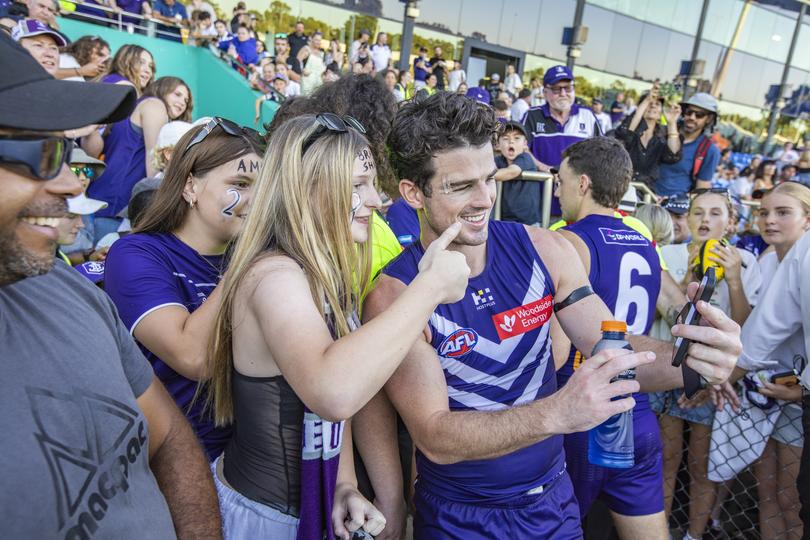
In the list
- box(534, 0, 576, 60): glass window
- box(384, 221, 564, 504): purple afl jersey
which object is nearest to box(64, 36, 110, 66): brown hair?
box(384, 221, 564, 504): purple afl jersey

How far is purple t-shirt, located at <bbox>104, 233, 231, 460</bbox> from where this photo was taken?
6.42 ft

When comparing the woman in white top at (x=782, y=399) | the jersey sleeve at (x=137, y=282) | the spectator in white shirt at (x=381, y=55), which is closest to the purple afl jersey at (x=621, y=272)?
the woman in white top at (x=782, y=399)

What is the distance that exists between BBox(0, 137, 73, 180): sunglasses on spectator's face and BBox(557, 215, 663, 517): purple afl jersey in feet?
8.45

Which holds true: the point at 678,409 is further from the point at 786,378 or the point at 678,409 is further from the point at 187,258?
the point at 187,258

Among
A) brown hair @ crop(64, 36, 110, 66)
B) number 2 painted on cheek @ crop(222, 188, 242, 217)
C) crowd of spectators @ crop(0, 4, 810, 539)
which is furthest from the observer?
brown hair @ crop(64, 36, 110, 66)

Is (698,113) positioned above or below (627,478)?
above

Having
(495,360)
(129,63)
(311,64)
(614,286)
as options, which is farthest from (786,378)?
(311,64)

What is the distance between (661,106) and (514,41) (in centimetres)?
1588

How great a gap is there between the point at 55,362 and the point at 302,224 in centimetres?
75

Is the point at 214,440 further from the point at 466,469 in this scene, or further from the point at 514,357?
the point at 514,357

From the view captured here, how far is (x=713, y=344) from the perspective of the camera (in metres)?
1.74

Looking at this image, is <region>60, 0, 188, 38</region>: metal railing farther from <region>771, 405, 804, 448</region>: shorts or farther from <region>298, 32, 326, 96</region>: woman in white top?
<region>771, 405, 804, 448</region>: shorts

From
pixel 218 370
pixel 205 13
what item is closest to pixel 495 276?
pixel 218 370

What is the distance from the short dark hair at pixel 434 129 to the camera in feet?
6.72
